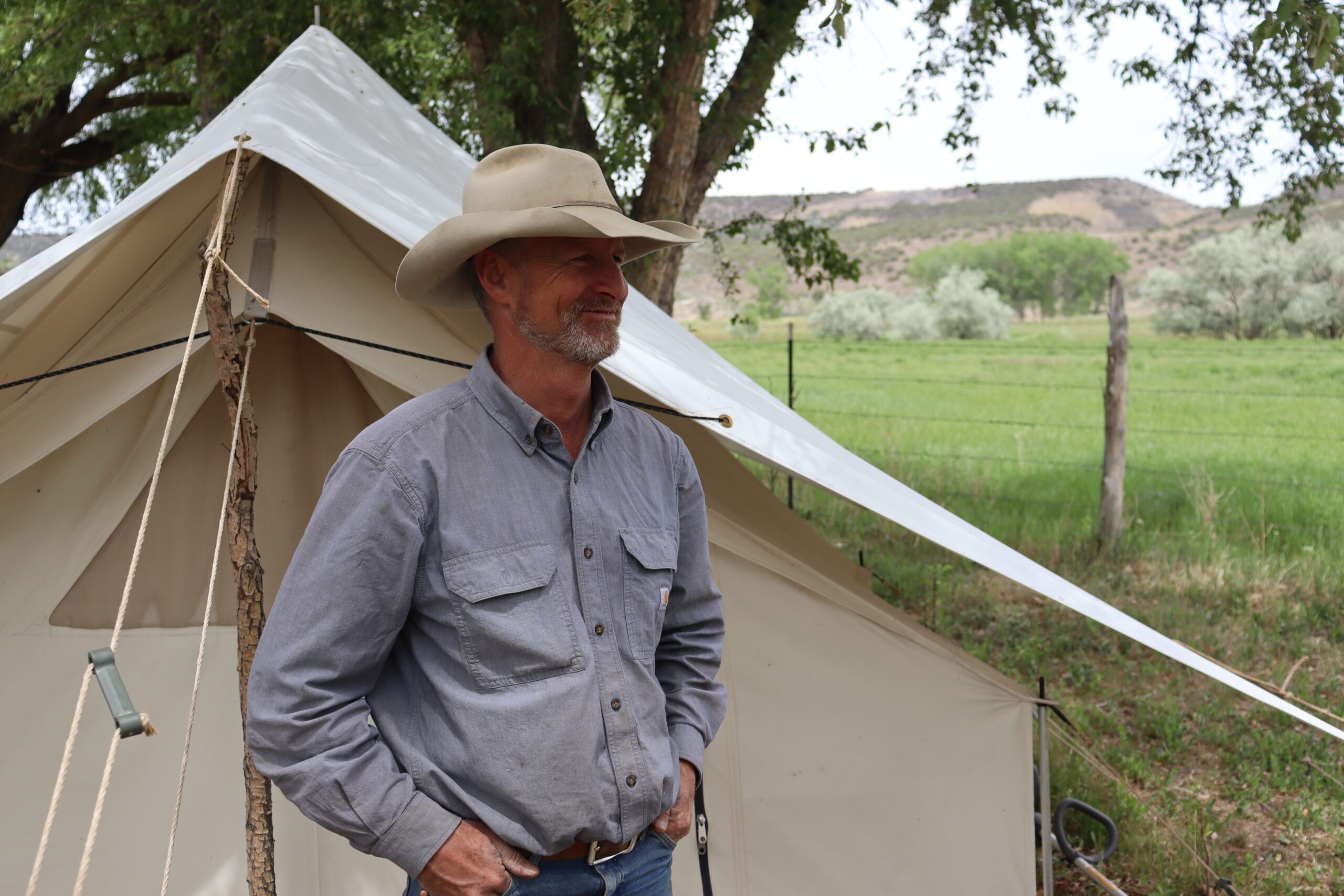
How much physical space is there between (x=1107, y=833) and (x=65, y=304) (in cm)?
337

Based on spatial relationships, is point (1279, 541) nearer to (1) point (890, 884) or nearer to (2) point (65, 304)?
(1) point (890, 884)

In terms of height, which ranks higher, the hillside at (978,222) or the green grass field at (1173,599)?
the hillside at (978,222)

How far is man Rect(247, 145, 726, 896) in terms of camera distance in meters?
1.30

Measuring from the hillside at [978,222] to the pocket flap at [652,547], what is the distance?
168 ft

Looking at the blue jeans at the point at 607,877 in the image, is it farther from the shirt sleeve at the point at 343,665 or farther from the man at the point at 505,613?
the shirt sleeve at the point at 343,665

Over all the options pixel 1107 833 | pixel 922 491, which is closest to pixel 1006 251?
pixel 922 491

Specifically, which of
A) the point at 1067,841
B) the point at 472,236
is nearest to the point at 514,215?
the point at 472,236

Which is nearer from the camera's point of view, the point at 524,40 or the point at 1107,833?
the point at 1107,833

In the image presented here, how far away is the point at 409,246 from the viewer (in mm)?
2082

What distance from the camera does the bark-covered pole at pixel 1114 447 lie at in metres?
5.90

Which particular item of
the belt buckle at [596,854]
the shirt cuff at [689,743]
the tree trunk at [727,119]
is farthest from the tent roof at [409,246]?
the tree trunk at [727,119]

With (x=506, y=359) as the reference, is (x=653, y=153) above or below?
above

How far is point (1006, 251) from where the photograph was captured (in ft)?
175

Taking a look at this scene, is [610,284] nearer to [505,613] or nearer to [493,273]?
[493,273]
